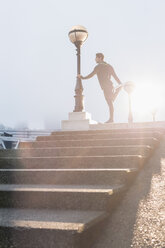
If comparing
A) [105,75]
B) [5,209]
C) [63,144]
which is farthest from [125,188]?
[105,75]

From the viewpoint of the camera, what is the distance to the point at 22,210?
11.0 ft

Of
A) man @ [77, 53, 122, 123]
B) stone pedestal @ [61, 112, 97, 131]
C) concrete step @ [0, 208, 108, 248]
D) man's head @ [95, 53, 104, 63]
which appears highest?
man's head @ [95, 53, 104, 63]

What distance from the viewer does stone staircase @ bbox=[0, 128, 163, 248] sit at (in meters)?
2.63

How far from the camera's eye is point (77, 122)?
32.1 ft

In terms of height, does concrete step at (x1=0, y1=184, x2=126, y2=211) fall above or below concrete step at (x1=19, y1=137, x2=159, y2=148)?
below

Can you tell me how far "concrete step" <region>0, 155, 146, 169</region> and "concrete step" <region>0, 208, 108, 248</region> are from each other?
1.64 metres

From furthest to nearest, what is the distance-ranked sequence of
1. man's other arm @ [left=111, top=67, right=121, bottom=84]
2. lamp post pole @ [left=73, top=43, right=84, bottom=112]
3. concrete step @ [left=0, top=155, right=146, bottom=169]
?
1. lamp post pole @ [left=73, top=43, right=84, bottom=112]
2. man's other arm @ [left=111, top=67, right=121, bottom=84]
3. concrete step @ [left=0, top=155, right=146, bottom=169]

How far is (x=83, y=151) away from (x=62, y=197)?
2.20m

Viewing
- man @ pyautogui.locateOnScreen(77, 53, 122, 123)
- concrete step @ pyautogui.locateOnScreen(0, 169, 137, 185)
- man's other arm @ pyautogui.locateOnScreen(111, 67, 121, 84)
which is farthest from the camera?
man's other arm @ pyautogui.locateOnScreen(111, 67, 121, 84)

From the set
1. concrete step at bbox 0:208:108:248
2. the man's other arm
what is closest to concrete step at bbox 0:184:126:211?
concrete step at bbox 0:208:108:248

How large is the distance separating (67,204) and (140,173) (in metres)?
1.62

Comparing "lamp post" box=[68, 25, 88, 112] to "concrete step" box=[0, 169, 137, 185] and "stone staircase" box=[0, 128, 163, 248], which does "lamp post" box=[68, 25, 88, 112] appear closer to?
"stone staircase" box=[0, 128, 163, 248]

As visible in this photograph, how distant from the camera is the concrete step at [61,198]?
126 inches

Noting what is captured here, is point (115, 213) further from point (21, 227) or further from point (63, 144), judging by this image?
point (63, 144)
